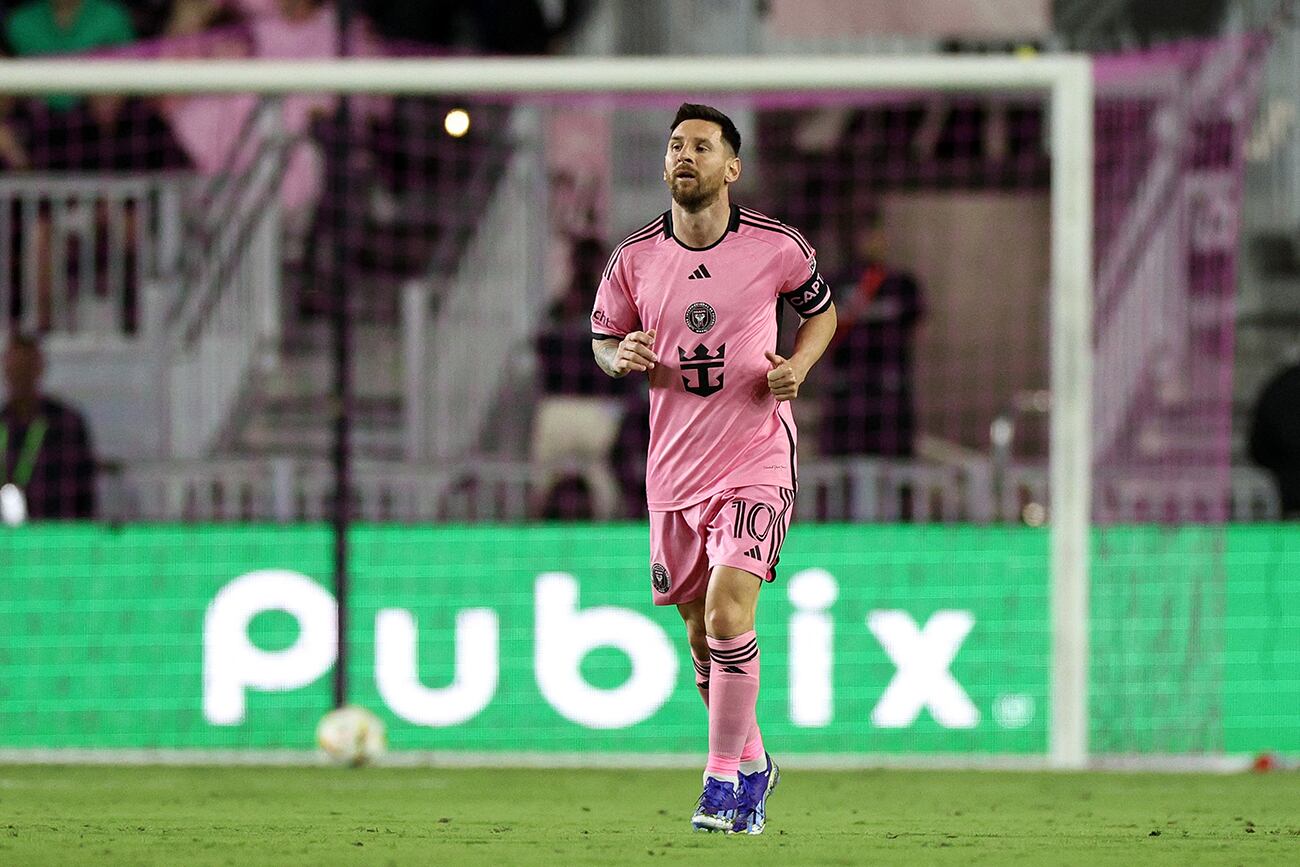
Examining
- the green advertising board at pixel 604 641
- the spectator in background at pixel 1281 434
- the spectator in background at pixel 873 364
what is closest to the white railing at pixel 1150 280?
the spectator in background at pixel 1281 434

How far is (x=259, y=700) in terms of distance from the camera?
33.0 ft

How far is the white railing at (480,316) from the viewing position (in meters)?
12.9

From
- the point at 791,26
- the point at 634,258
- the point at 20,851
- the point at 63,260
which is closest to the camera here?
the point at 20,851

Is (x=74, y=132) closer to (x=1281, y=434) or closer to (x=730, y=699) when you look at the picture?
(x=1281, y=434)

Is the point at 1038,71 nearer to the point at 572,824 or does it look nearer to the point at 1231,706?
the point at 1231,706

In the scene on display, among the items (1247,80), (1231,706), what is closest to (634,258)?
(1231,706)

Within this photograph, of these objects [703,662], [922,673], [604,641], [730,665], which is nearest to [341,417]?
[604,641]

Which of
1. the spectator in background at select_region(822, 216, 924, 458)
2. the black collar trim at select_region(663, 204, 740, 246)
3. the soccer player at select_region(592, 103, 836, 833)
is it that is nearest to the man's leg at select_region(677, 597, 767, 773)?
the soccer player at select_region(592, 103, 836, 833)

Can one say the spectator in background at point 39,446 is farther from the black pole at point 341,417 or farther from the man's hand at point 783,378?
the man's hand at point 783,378

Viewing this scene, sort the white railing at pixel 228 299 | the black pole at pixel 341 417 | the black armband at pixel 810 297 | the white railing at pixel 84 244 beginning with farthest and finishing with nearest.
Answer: the white railing at pixel 84 244
the white railing at pixel 228 299
the black pole at pixel 341 417
the black armband at pixel 810 297

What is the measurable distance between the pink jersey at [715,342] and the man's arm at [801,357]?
0.05 metres

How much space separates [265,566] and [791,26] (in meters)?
3.45

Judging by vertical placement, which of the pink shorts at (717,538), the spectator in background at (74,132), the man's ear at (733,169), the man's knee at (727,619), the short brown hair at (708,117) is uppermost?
the spectator in background at (74,132)

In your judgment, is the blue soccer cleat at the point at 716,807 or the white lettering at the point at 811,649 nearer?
the blue soccer cleat at the point at 716,807
